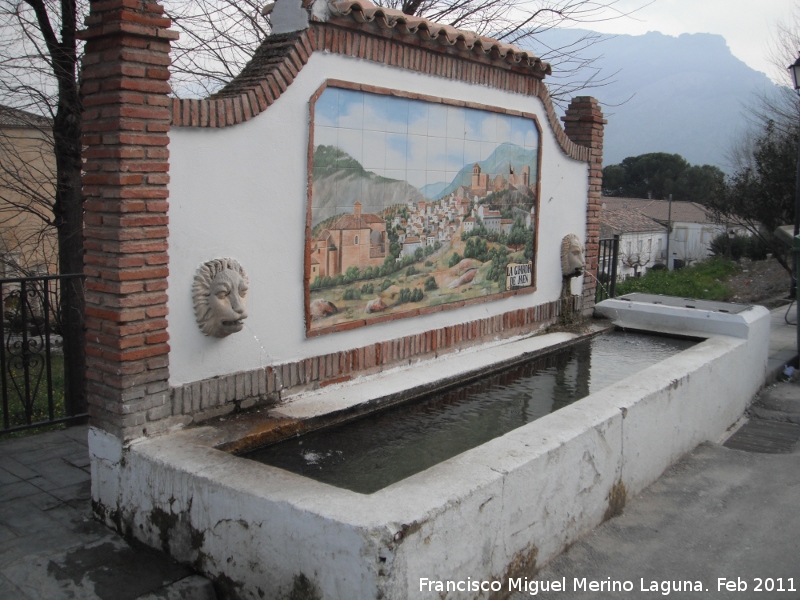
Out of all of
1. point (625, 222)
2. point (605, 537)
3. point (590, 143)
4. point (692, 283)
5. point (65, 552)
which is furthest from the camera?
point (625, 222)

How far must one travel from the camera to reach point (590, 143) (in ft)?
26.1

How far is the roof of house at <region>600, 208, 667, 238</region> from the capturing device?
43719mm

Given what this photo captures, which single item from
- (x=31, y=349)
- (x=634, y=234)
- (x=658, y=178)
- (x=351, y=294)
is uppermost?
(x=658, y=178)

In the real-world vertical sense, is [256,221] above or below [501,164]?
below

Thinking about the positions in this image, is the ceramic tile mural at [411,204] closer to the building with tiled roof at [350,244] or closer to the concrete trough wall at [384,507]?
the building with tiled roof at [350,244]

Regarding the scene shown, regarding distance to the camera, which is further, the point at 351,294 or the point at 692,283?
the point at 692,283

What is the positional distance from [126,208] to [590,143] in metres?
5.58

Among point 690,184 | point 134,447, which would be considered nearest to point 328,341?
point 134,447

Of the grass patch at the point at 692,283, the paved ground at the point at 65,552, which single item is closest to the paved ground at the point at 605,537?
the paved ground at the point at 65,552

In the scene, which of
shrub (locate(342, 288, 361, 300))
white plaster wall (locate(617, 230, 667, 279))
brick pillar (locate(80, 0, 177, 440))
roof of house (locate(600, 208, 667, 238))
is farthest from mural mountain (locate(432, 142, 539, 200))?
white plaster wall (locate(617, 230, 667, 279))

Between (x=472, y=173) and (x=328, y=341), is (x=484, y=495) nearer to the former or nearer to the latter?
(x=328, y=341)

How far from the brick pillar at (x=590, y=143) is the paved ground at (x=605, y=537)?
2973mm

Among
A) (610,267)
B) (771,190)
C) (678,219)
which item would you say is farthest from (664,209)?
(610,267)

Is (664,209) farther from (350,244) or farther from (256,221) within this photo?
(256,221)
